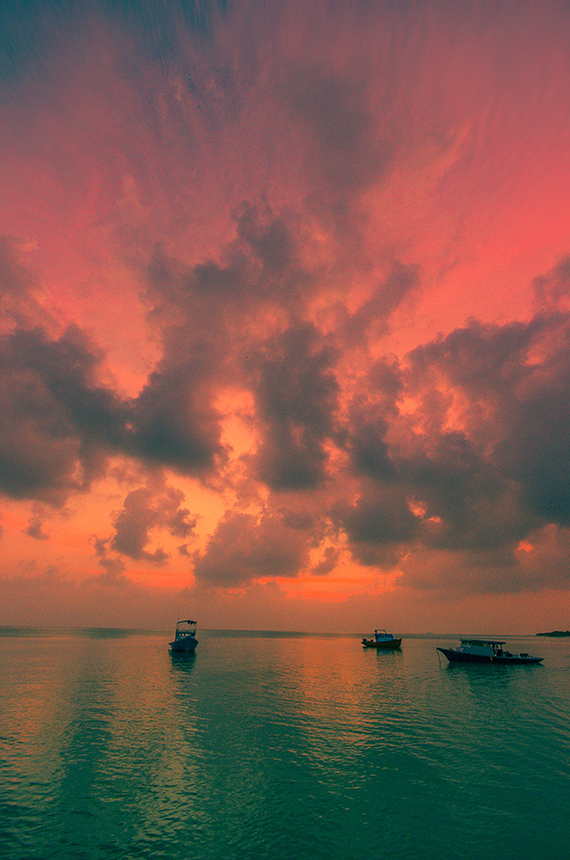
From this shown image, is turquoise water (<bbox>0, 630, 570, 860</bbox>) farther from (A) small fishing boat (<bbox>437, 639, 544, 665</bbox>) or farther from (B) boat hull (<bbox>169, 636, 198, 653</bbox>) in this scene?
(B) boat hull (<bbox>169, 636, 198, 653</bbox>)

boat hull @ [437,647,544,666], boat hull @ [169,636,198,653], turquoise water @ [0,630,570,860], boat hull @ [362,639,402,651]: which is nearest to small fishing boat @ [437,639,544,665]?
boat hull @ [437,647,544,666]

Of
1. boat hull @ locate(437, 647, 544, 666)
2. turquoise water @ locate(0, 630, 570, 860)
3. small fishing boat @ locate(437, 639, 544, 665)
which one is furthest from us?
small fishing boat @ locate(437, 639, 544, 665)

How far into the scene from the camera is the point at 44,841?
20.4m

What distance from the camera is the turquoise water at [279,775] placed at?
67.6 feet

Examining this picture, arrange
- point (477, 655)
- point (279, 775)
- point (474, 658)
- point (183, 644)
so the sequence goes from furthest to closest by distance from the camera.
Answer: point (183, 644) < point (477, 655) < point (474, 658) < point (279, 775)

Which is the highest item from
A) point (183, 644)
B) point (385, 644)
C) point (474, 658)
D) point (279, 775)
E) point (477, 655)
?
point (183, 644)

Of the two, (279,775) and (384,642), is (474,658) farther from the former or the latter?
(279,775)

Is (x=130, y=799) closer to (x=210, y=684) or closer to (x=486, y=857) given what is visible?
(x=486, y=857)

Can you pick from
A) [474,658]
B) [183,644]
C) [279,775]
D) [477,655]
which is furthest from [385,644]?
[279,775]

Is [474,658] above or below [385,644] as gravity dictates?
below

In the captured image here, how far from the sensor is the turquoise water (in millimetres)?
20609

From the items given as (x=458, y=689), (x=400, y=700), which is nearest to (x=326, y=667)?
(x=458, y=689)

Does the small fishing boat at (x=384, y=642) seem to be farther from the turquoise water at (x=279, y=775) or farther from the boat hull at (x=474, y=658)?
the turquoise water at (x=279, y=775)

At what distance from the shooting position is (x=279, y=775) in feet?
95.2
